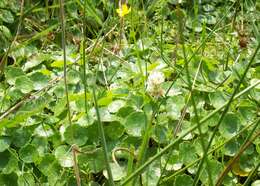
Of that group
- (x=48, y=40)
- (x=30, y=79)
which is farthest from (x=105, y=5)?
(x=30, y=79)

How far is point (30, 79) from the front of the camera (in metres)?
1.53

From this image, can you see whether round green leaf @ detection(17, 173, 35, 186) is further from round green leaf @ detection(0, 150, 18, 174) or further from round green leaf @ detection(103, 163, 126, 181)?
round green leaf @ detection(103, 163, 126, 181)

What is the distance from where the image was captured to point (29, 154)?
130 cm

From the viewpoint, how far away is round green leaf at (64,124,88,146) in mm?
1305

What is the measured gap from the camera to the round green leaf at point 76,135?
1.30 metres

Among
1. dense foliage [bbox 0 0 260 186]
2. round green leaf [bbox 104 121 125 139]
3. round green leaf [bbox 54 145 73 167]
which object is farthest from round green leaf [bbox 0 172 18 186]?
round green leaf [bbox 104 121 125 139]

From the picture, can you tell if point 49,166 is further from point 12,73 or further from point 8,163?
point 12,73

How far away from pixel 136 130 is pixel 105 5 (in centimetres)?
85

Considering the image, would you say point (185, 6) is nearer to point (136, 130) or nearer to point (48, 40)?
point (48, 40)

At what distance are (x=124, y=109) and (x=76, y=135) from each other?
5.4 inches

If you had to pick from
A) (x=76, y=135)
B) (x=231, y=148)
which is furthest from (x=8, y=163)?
(x=231, y=148)

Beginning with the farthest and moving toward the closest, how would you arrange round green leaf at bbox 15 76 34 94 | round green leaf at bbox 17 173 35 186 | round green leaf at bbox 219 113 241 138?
round green leaf at bbox 15 76 34 94, round green leaf at bbox 219 113 241 138, round green leaf at bbox 17 173 35 186

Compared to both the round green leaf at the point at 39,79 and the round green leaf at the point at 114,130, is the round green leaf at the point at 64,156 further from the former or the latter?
the round green leaf at the point at 39,79

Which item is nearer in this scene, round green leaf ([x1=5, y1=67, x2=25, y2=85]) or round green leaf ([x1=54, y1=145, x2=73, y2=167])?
round green leaf ([x1=54, y1=145, x2=73, y2=167])
